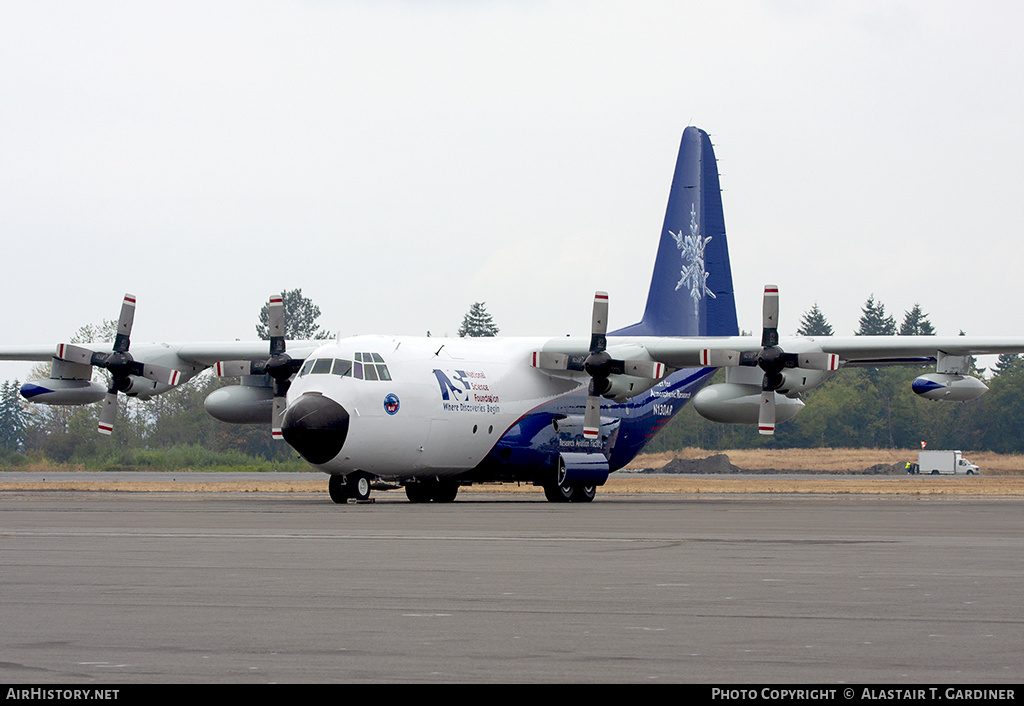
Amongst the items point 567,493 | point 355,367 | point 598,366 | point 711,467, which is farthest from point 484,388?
point 711,467

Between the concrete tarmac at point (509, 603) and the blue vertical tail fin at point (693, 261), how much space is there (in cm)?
1969

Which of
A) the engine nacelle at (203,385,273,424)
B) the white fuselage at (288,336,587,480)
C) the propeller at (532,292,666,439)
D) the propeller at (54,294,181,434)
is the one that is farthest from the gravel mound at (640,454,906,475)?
the propeller at (54,294,181,434)

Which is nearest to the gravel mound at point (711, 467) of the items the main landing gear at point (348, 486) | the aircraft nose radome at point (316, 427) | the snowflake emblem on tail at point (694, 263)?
the snowflake emblem on tail at point (694, 263)

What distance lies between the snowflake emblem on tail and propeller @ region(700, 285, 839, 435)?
760 cm

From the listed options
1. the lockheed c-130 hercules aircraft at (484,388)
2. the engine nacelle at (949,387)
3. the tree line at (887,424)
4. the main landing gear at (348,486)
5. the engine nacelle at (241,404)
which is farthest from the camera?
the tree line at (887,424)

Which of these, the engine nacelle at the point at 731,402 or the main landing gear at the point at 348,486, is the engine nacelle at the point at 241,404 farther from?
the engine nacelle at the point at 731,402

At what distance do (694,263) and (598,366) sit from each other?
9.71m

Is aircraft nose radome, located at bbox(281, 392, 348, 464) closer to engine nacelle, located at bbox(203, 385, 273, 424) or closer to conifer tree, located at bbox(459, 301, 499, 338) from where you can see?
engine nacelle, located at bbox(203, 385, 273, 424)

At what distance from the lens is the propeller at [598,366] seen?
33.2 m

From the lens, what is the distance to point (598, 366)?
1302 inches
